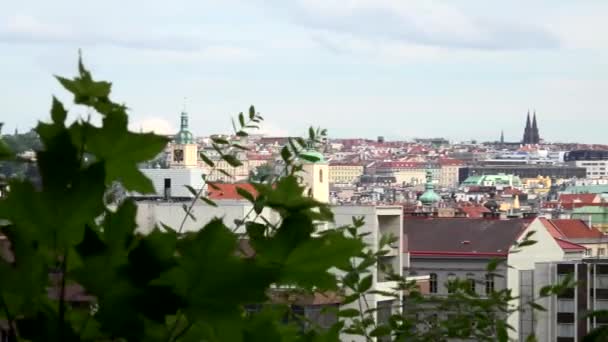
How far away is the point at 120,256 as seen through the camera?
3.11 ft

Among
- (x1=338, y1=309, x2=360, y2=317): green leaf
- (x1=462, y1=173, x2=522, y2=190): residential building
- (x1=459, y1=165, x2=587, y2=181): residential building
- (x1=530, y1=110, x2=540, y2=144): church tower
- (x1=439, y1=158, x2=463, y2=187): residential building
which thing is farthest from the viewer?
(x1=530, y1=110, x2=540, y2=144): church tower

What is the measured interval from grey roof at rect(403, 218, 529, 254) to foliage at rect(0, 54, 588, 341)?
36.5 meters

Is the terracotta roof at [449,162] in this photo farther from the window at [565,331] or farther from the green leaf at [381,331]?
the green leaf at [381,331]

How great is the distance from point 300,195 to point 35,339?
219 mm

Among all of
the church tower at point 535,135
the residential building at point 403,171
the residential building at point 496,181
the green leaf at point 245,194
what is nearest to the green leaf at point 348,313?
the green leaf at point 245,194

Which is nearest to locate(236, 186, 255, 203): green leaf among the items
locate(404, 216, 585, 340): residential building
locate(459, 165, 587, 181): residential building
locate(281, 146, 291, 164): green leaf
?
locate(281, 146, 291, 164): green leaf

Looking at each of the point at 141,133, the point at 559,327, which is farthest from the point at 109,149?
the point at 559,327

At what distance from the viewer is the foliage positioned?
906 millimetres

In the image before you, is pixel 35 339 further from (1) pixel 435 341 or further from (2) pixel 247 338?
(1) pixel 435 341

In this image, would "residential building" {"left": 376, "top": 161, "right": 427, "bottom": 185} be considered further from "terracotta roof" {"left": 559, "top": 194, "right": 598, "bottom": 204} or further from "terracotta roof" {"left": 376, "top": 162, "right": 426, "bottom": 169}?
"terracotta roof" {"left": 559, "top": 194, "right": 598, "bottom": 204}

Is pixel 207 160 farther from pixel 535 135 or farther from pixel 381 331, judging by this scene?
pixel 535 135

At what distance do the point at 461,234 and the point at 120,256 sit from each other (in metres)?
39.4

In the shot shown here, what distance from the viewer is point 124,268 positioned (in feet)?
3.02

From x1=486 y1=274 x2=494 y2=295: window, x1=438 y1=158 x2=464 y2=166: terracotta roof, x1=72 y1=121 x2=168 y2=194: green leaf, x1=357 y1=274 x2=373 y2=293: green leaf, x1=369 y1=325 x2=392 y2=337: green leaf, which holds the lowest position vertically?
x1=438 y1=158 x2=464 y2=166: terracotta roof
